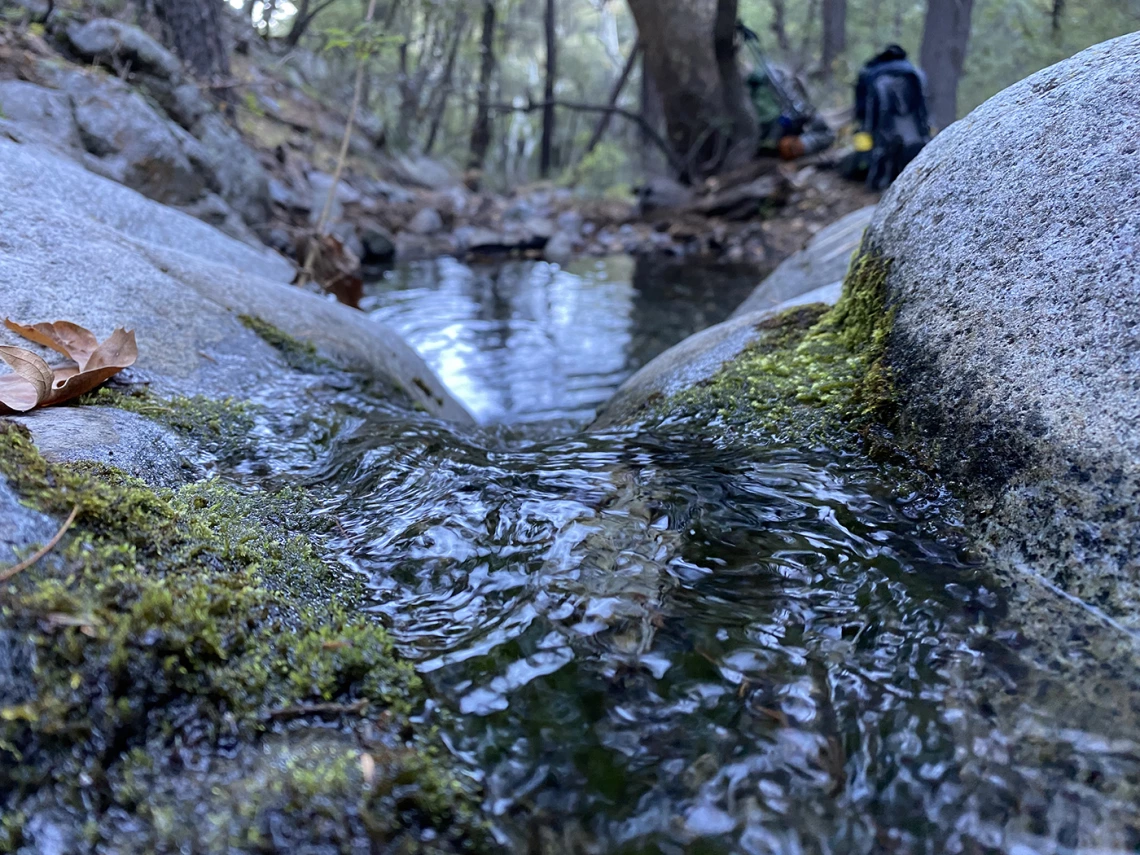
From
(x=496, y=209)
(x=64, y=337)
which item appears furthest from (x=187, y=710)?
(x=496, y=209)

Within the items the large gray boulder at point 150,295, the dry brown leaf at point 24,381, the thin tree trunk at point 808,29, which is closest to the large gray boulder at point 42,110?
the large gray boulder at point 150,295

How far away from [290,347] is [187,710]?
252 centimetres

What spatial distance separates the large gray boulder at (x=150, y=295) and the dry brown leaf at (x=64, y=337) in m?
0.07

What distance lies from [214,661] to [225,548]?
0.41m

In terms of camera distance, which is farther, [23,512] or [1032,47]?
[1032,47]

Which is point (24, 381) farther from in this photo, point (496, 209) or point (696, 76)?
point (496, 209)

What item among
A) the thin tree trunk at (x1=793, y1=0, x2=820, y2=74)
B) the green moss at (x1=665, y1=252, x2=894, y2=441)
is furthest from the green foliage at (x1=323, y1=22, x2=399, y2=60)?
the thin tree trunk at (x1=793, y1=0, x2=820, y2=74)

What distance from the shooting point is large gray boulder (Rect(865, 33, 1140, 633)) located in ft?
5.31

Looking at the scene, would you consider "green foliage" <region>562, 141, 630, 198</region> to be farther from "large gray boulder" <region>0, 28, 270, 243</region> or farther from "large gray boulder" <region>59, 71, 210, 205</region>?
"large gray boulder" <region>59, 71, 210, 205</region>

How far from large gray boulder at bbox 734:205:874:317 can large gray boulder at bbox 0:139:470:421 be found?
318 cm

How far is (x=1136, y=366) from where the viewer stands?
64.0 inches

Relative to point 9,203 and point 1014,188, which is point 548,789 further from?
point 9,203

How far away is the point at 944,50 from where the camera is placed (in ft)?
51.1

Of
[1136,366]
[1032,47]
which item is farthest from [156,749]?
[1032,47]
